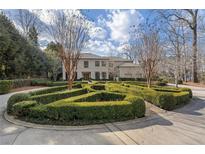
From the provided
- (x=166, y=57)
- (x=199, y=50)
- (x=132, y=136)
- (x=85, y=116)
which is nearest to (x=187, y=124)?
(x=132, y=136)

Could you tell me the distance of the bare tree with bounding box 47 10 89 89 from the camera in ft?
31.6

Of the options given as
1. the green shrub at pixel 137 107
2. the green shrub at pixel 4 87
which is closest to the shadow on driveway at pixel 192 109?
the green shrub at pixel 137 107

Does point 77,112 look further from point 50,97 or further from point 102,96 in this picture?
point 102,96

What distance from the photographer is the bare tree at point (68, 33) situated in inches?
380

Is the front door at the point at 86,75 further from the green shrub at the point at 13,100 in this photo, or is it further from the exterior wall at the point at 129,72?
the green shrub at the point at 13,100

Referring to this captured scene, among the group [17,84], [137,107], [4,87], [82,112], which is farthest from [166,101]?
[17,84]

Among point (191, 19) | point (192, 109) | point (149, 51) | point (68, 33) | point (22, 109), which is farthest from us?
point (191, 19)

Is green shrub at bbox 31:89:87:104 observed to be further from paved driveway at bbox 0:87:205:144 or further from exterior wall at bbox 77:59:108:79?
exterior wall at bbox 77:59:108:79

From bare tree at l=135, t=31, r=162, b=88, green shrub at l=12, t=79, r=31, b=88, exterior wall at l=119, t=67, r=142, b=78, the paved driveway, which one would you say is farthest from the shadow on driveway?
exterior wall at l=119, t=67, r=142, b=78

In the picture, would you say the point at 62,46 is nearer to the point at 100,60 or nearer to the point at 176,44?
the point at 176,44

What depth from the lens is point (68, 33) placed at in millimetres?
9812

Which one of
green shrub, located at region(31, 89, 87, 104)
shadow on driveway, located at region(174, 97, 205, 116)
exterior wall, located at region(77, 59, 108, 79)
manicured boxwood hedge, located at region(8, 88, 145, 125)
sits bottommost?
shadow on driveway, located at region(174, 97, 205, 116)

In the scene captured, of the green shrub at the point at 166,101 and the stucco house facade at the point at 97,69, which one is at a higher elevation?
the stucco house facade at the point at 97,69

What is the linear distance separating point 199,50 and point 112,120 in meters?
18.4
